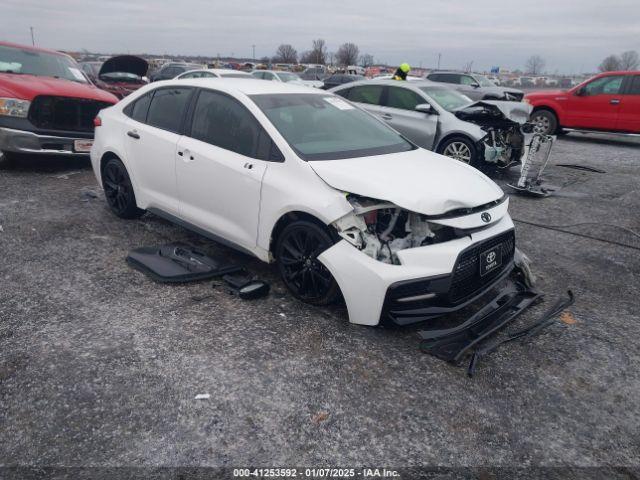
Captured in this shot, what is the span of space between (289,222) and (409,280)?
1.07 meters

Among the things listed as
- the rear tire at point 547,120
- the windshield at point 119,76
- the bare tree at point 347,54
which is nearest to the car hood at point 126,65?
the windshield at point 119,76

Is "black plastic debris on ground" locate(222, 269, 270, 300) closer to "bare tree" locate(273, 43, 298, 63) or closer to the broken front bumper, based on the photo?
the broken front bumper

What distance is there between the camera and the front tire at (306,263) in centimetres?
348

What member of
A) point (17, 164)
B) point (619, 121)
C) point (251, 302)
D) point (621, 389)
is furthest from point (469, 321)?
point (619, 121)

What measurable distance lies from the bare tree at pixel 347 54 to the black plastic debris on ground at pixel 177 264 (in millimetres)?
70698

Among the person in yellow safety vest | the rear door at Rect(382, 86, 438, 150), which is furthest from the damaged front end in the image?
the person in yellow safety vest

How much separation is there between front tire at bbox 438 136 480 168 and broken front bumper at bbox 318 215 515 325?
16.9 ft

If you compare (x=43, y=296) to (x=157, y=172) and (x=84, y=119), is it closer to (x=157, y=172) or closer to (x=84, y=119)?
(x=157, y=172)

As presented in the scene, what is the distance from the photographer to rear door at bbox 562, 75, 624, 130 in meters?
11.8

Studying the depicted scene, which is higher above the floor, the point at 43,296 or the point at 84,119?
the point at 84,119

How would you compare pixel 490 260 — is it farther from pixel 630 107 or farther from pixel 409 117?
pixel 630 107

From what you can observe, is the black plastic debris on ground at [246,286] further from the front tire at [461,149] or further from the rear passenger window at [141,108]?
the front tire at [461,149]

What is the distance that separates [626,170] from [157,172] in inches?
357

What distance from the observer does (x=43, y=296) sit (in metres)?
3.81
